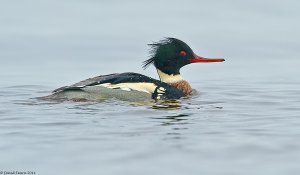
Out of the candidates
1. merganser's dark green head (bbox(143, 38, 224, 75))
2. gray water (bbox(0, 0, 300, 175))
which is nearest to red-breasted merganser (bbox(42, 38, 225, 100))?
merganser's dark green head (bbox(143, 38, 224, 75))

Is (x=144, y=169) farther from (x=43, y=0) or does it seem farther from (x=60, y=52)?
(x=43, y=0)

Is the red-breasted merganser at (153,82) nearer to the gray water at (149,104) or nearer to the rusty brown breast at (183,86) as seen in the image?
the rusty brown breast at (183,86)

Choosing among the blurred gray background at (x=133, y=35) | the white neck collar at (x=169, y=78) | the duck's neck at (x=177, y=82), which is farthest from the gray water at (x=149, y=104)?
the white neck collar at (x=169, y=78)

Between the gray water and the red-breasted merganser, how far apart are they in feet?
0.96

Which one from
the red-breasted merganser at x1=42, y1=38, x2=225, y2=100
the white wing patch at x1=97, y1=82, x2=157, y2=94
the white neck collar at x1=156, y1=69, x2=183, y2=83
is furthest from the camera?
the white neck collar at x1=156, y1=69, x2=183, y2=83

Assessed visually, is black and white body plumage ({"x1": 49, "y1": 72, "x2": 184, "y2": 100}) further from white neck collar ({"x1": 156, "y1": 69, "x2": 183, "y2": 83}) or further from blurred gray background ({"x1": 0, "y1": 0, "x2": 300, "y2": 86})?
blurred gray background ({"x1": 0, "y1": 0, "x2": 300, "y2": 86})

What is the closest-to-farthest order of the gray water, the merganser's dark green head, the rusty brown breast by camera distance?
the gray water, the rusty brown breast, the merganser's dark green head

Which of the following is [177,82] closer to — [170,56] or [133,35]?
[170,56]

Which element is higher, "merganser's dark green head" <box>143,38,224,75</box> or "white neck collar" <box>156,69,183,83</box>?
"merganser's dark green head" <box>143,38,224,75</box>

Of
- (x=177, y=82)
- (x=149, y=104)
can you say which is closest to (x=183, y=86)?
Answer: (x=177, y=82)

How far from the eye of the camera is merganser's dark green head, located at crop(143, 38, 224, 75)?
1468 cm

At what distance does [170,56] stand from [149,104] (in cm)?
181

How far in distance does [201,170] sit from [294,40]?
10586 millimetres

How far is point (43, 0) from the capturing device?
2180 cm
